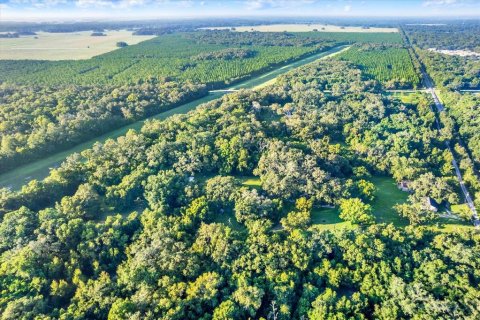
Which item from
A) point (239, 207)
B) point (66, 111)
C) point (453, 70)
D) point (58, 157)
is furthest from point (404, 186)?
point (453, 70)

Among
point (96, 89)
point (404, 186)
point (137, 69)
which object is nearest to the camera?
point (404, 186)

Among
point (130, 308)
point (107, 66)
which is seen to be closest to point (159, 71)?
point (107, 66)

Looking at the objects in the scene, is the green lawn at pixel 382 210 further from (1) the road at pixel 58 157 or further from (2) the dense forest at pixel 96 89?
(2) the dense forest at pixel 96 89

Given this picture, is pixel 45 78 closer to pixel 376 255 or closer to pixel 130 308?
pixel 130 308

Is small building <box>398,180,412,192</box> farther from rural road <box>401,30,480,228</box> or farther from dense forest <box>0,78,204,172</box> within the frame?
dense forest <box>0,78,204,172</box>

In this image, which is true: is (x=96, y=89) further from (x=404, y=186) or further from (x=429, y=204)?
(x=429, y=204)

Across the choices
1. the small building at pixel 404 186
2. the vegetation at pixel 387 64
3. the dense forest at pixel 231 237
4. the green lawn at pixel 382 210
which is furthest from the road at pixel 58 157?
the small building at pixel 404 186
